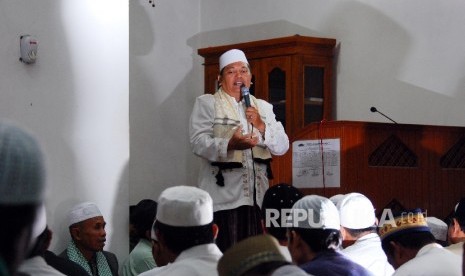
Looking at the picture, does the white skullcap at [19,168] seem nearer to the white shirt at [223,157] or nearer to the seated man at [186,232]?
the seated man at [186,232]

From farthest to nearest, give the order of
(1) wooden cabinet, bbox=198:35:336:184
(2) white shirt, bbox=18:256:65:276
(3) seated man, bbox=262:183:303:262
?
(1) wooden cabinet, bbox=198:35:336:184, (3) seated man, bbox=262:183:303:262, (2) white shirt, bbox=18:256:65:276

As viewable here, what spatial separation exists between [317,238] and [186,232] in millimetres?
645

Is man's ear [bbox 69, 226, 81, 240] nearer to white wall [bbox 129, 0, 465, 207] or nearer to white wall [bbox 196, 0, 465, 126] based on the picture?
white wall [bbox 129, 0, 465, 207]

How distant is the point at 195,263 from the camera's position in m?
2.91

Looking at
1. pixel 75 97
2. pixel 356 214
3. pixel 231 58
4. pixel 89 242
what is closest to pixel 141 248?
pixel 89 242

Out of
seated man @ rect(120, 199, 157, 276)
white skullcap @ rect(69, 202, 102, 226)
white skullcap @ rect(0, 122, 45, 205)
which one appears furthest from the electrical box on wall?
white skullcap @ rect(0, 122, 45, 205)

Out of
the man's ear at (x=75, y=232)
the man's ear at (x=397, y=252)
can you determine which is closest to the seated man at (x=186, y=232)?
the man's ear at (x=397, y=252)

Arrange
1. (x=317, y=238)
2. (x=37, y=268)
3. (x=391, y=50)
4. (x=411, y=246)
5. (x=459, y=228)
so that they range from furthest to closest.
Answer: (x=391, y=50) → (x=459, y=228) → (x=411, y=246) → (x=317, y=238) → (x=37, y=268)

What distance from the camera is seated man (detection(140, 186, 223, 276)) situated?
294 cm

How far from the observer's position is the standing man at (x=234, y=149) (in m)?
5.04

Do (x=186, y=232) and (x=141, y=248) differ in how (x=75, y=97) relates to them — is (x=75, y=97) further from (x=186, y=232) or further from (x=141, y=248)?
(x=186, y=232)

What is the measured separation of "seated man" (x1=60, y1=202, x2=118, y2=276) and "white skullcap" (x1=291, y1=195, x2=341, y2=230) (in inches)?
70.5

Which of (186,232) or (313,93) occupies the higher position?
(313,93)

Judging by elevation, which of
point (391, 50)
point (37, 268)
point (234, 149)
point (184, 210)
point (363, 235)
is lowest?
point (363, 235)
